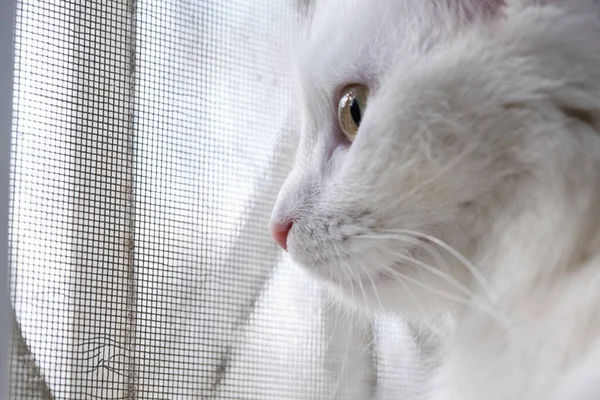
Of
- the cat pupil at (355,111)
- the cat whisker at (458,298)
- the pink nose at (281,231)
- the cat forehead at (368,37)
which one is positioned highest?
the cat forehead at (368,37)

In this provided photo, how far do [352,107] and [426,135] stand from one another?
0.40 ft

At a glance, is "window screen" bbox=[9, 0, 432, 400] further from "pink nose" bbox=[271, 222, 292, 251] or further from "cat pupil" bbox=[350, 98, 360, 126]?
"cat pupil" bbox=[350, 98, 360, 126]

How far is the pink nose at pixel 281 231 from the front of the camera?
0.82m

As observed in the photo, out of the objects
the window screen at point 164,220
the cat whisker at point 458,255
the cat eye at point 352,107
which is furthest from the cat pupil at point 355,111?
the window screen at point 164,220

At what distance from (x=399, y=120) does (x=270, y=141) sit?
511mm

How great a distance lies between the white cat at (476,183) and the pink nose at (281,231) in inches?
0.6

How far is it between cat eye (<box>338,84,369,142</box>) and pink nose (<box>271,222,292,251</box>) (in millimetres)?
131

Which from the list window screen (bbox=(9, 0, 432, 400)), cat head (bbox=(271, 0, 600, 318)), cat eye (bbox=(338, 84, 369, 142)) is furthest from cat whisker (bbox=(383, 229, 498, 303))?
window screen (bbox=(9, 0, 432, 400))

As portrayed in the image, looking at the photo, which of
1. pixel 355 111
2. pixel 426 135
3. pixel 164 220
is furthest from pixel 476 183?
pixel 164 220

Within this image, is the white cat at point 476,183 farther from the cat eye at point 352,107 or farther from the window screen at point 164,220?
the window screen at point 164,220

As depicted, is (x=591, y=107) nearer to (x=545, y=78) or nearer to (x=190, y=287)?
(x=545, y=78)

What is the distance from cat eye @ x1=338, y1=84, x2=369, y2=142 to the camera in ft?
2.56

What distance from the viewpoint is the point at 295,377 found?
1.20 meters

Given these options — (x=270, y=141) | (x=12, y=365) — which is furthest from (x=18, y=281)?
(x=270, y=141)
